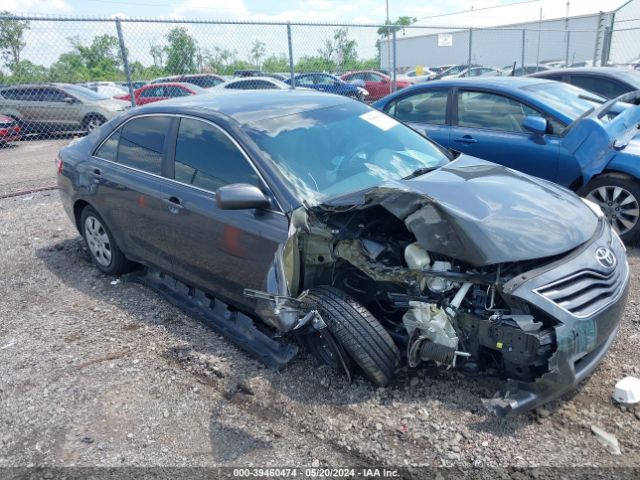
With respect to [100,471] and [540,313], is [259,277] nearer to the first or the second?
[100,471]

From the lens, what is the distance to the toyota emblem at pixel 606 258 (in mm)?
2834

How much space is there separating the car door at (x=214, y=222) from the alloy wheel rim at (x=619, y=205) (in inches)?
139

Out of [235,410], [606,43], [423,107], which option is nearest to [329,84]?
[606,43]

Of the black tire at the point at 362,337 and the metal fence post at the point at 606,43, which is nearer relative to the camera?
the black tire at the point at 362,337

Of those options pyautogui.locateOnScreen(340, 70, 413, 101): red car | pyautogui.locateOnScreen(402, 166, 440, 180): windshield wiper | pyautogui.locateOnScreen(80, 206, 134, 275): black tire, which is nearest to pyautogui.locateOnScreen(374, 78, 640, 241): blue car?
pyautogui.locateOnScreen(402, 166, 440, 180): windshield wiper

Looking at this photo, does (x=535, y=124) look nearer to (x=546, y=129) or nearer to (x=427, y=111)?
(x=546, y=129)

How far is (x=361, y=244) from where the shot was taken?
9.98 ft

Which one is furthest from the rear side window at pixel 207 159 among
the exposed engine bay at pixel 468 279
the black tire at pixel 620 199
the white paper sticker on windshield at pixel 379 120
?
the black tire at pixel 620 199

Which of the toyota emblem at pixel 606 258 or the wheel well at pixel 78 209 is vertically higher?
the toyota emblem at pixel 606 258

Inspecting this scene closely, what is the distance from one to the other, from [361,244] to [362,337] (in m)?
0.54

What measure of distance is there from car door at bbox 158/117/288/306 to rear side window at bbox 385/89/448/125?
11.3 feet

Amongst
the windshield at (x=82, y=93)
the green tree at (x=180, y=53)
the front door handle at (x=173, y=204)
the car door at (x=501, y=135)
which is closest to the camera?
the front door handle at (x=173, y=204)

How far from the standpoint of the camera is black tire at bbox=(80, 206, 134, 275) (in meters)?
4.70

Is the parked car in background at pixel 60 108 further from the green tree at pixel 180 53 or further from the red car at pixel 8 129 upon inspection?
the green tree at pixel 180 53
